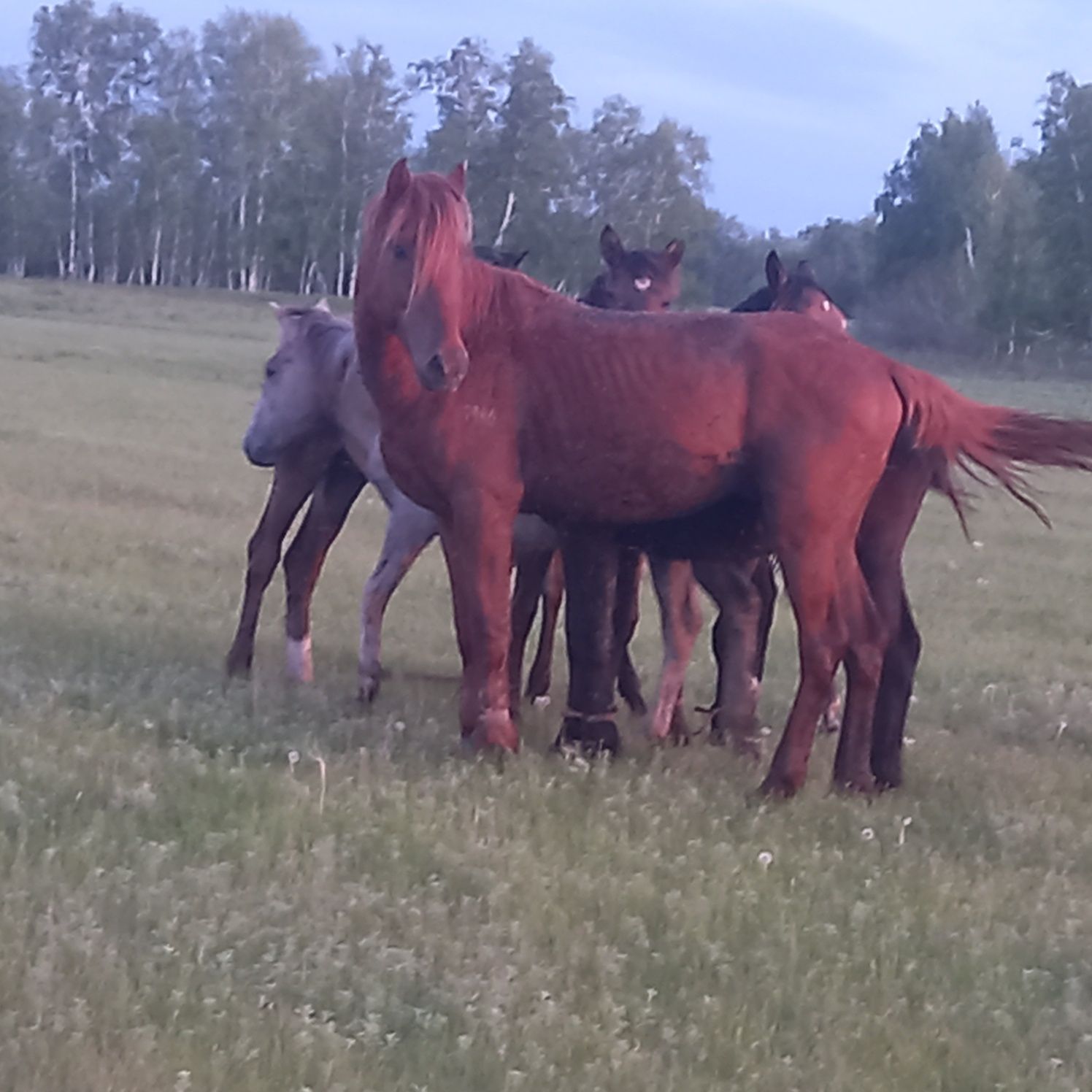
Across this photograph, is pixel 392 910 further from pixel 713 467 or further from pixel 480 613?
pixel 713 467

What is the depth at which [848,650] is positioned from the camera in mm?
6082

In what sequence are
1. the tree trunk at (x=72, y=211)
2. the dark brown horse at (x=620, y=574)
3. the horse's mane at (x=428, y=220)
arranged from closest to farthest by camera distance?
1. the horse's mane at (x=428, y=220)
2. the dark brown horse at (x=620, y=574)
3. the tree trunk at (x=72, y=211)

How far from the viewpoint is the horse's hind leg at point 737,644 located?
6.85 metres

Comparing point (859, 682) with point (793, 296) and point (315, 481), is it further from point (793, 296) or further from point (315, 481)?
point (315, 481)

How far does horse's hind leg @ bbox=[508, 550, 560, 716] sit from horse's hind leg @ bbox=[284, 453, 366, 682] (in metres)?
1.17

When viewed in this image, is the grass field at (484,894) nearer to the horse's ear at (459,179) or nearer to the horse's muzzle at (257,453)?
the horse's muzzle at (257,453)

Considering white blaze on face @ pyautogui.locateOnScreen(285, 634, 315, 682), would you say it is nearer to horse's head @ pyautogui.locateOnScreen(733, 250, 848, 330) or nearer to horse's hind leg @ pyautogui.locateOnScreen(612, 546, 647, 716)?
horse's hind leg @ pyautogui.locateOnScreen(612, 546, 647, 716)

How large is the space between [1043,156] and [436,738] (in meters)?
51.1

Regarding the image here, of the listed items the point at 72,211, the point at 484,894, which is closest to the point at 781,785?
the point at 484,894

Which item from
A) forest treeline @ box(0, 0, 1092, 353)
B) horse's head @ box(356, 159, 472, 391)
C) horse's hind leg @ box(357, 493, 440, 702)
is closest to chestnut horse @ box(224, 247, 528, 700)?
horse's hind leg @ box(357, 493, 440, 702)

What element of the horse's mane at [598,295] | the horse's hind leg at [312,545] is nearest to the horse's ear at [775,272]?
the horse's mane at [598,295]

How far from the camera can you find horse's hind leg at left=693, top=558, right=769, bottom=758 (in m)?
6.85

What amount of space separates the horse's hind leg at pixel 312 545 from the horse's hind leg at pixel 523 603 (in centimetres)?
117

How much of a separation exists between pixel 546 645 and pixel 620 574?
3.53 ft
